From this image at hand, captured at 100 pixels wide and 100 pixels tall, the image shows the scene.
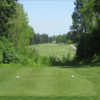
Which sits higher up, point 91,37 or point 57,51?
point 91,37

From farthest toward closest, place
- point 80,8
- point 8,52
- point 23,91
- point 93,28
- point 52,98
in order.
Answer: point 80,8 < point 93,28 < point 8,52 < point 23,91 < point 52,98

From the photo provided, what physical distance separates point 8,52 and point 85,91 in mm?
29426

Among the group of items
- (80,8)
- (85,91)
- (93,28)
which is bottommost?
(85,91)

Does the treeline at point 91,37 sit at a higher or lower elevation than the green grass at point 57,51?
higher

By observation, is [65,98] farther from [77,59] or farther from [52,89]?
[77,59]

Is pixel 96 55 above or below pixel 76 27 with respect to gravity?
below

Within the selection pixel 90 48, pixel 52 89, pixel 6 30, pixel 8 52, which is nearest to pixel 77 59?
pixel 90 48

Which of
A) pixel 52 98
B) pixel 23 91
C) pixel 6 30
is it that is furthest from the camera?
pixel 6 30

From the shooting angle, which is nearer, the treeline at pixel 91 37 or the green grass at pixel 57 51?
the treeline at pixel 91 37

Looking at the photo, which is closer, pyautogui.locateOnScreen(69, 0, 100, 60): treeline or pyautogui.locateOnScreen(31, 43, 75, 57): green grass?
pyautogui.locateOnScreen(69, 0, 100, 60): treeline

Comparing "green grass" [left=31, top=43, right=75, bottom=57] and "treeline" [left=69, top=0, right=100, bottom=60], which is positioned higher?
"treeline" [left=69, top=0, right=100, bottom=60]

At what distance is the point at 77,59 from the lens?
56312 mm

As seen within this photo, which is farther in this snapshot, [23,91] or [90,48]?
[90,48]

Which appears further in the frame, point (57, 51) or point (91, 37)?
point (57, 51)
